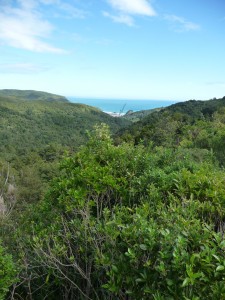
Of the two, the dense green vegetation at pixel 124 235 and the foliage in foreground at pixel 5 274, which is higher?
the dense green vegetation at pixel 124 235

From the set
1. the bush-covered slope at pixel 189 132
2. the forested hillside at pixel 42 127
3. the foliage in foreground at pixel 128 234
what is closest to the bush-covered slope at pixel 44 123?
the forested hillside at pixel 42 127

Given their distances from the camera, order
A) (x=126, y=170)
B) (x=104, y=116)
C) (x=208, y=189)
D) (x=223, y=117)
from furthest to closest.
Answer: (x=104, y=116)
(x=223, y=117)
(x=126, y=170)
(x=208, y=189)

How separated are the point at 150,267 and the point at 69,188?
2716mm

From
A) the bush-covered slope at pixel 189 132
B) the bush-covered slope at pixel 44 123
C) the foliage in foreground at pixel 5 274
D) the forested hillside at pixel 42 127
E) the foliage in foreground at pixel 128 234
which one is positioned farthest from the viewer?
the bush-covered slope at pixel 44 123

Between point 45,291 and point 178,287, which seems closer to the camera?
point 178,287

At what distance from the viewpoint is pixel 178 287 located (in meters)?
2.40

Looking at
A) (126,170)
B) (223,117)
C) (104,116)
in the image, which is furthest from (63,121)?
(126,170)

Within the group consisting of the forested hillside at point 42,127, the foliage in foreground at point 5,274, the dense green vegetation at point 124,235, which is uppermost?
the dense green vegetation at point 124,235

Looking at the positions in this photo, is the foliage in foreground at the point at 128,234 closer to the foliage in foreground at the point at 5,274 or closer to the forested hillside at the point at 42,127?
the foliage in foreground at the point at 5,274

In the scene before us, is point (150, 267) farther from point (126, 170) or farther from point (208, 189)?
point (126, 170)

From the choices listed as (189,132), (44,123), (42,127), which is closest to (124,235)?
(189,132)

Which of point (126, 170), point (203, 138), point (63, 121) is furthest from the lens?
point (63, 121)

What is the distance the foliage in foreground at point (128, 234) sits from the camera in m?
2.45

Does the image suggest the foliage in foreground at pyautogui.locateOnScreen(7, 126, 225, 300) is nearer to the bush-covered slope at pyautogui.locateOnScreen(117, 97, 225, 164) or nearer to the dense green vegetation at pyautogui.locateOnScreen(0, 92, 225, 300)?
the dense green vegetation at pyautogui.locateOnScreen(0, 92, 225, 300)
